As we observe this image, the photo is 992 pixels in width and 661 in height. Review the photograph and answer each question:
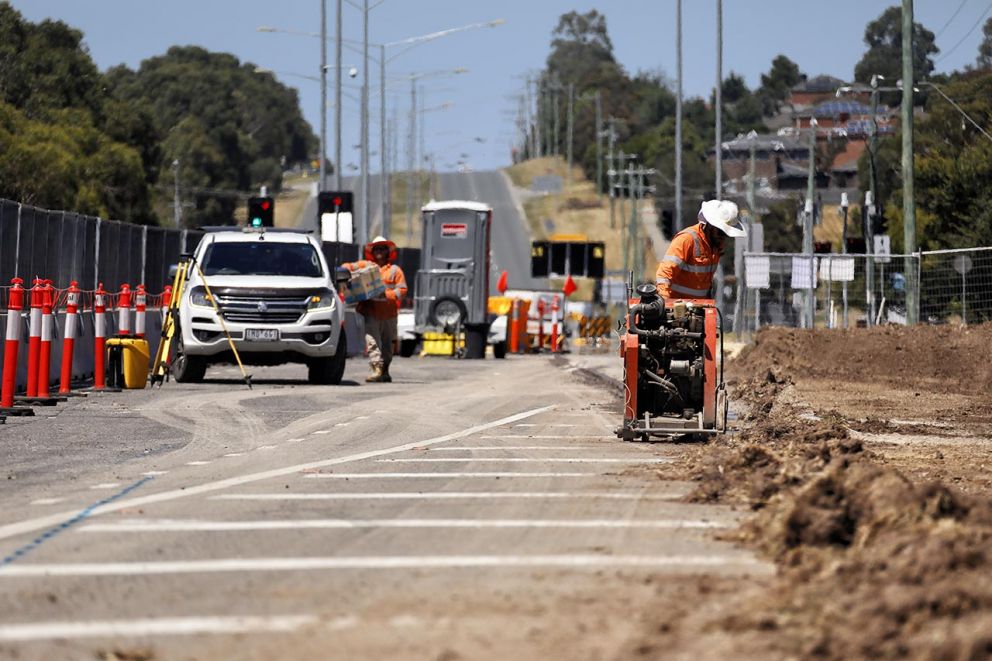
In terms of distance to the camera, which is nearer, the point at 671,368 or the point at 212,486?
the point at 212,486

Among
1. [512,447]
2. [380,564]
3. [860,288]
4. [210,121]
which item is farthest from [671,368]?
[210,121]

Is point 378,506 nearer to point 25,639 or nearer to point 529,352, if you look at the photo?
point 25,639

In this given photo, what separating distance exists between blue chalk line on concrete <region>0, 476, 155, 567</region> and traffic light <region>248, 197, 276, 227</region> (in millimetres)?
21534

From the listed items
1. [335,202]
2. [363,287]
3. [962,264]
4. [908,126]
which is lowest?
[363,287]

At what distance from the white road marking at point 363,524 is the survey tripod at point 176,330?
45.8 ft

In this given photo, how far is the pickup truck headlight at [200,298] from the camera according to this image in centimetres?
2439

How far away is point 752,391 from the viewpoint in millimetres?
22656

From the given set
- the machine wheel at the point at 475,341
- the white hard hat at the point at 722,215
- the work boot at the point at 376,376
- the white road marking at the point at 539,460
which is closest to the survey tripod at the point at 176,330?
the work boot at the point at 376,376

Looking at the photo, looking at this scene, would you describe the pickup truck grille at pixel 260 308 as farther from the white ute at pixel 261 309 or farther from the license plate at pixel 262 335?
the license plate at pixel 262 335

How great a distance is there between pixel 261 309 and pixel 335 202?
737 inches

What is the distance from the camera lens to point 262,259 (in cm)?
2541

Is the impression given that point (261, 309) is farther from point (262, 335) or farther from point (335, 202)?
point (335, 202)

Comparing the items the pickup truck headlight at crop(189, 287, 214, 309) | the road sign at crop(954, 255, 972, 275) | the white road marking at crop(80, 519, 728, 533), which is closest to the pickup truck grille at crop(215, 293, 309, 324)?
the pickup truck headlight at crop(189, 287, 214, 309)

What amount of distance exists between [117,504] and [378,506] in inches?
55.1
